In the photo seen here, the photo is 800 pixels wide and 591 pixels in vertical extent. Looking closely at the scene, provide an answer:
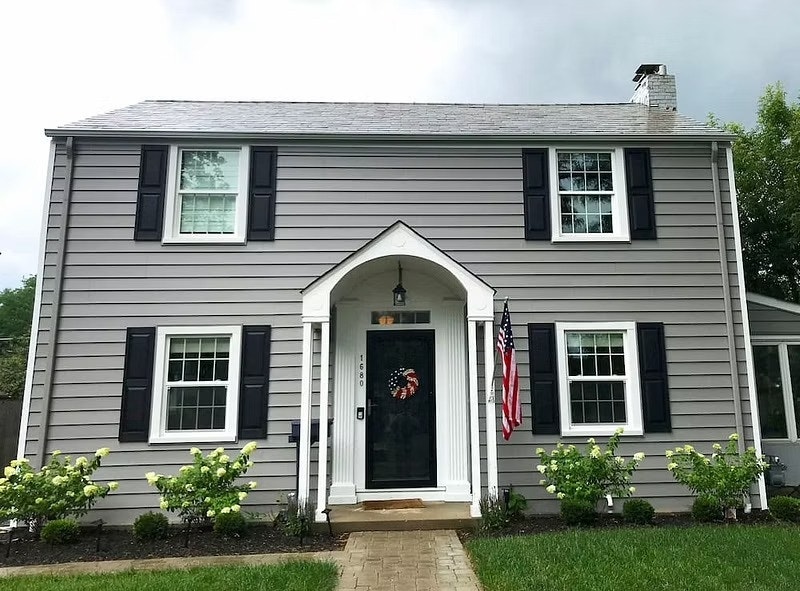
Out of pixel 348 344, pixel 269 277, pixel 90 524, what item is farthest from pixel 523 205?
pixel 90 524

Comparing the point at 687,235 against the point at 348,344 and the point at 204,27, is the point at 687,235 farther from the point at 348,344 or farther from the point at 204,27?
the point at 204,27

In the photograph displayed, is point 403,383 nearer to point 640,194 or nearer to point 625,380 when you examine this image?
point 625,380

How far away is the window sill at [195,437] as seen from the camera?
21.0 feet

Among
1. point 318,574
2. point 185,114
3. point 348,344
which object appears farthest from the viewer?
point 185,114

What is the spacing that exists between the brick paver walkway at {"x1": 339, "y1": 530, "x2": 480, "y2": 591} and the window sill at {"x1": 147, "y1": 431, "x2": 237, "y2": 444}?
1910mm

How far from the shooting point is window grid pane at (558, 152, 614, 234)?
723cm

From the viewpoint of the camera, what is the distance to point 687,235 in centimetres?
712

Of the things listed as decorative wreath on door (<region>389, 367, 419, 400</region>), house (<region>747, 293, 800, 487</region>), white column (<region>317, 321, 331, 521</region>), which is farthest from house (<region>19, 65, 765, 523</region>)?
house (<region>747, 293, 800, 487</region>)

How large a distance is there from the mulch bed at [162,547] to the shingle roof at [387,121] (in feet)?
15.5

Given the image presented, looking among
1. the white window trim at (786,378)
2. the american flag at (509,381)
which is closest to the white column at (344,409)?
the american flag at (509,381)

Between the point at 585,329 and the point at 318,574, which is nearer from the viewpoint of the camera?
the point at 318,574

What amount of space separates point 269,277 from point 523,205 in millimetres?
3363

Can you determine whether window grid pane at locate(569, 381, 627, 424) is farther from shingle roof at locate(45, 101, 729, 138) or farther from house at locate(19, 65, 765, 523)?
shingle roof at locate(45, 101, 729, 138)

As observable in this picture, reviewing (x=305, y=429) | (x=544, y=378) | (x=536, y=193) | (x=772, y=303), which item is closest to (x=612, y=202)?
(x=536, y=193)
